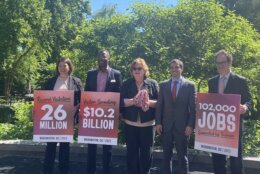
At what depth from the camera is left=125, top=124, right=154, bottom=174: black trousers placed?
584 centimetres

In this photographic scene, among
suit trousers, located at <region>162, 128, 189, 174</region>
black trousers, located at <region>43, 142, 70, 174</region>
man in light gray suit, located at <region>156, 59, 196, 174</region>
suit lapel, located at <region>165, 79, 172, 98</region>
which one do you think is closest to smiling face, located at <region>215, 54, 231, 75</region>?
man in light gray suit, located at <region>156, 59, 196, 174</region>

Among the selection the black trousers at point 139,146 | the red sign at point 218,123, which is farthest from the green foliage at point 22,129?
the red sign at point 218,123

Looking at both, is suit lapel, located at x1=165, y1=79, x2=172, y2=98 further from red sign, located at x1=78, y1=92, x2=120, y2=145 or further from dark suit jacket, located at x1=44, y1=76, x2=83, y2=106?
dark suit jacket, located at x1=44, y1=76, x2=83, y2=106

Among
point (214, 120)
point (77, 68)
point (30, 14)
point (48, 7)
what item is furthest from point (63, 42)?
point (214, 120)

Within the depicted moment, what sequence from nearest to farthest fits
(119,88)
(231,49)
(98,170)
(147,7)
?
(119,88) < (98,170) < (231,49) < (147,7)

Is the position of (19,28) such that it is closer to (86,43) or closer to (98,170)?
(86,43)

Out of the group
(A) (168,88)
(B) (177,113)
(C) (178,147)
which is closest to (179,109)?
(B) (177,113)

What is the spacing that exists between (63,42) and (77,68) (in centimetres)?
2419

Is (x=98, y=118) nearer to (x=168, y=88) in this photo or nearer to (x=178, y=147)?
(x=168, y=88)

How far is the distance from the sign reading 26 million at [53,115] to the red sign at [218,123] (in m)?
2.22

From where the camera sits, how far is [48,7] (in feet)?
107

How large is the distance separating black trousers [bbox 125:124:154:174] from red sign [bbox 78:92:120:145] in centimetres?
42

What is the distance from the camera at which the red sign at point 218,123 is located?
17.9 feet

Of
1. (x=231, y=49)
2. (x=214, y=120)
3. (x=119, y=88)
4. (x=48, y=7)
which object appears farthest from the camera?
(x=48, y=7)
